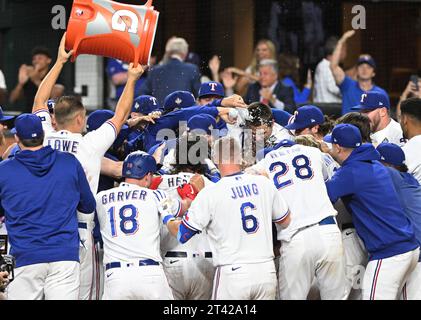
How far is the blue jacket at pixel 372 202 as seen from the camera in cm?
796

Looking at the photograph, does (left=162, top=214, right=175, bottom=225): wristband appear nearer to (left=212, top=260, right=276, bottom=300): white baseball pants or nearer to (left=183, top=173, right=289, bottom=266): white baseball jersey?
(left=183, top=173, right=289, bottom=266): white baseball jersey

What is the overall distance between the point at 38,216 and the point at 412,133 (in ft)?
11.9

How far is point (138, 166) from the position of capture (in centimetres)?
771

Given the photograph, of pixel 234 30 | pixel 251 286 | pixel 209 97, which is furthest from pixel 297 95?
pixel 251 286

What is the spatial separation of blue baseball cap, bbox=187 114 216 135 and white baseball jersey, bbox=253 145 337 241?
39.6 inches

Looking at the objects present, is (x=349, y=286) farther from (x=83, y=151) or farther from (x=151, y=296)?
(x=83, y=151)

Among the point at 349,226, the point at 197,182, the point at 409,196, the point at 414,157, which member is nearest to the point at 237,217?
the point at 197,182

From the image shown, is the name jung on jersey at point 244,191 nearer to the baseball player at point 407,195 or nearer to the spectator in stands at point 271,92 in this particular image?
the baseball player at point 407,195

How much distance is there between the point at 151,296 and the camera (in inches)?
293

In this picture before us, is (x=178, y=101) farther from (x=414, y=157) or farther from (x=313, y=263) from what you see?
(x=313, y=263)

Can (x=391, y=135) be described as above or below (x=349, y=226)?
above

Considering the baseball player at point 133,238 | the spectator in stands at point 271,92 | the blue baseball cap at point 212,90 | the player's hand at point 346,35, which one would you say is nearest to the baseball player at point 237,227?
the baseball player at point 133,238

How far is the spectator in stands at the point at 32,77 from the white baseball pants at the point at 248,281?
269 inches

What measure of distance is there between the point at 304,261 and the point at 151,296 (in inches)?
51.6
